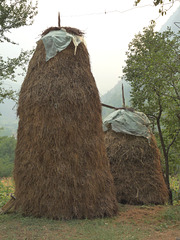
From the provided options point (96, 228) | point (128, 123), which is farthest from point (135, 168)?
point (96, 228)

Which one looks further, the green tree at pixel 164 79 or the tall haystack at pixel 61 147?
the green tree at pixel 164 79

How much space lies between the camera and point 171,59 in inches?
305

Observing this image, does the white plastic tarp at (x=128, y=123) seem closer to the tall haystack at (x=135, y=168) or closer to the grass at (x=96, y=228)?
the tall haystack at (x=135, y=168)

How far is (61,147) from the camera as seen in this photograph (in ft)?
19.1

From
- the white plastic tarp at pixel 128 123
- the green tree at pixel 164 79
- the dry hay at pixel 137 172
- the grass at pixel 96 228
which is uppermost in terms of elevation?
the green tree at pixel 164 79

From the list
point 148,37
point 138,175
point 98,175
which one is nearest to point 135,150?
point 138,175

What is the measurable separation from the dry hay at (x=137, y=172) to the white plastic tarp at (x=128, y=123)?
193 millimetres

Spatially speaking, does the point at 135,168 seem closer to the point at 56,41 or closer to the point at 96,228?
the point at 96,228

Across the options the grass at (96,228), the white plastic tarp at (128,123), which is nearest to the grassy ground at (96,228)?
the grass at (96,228)

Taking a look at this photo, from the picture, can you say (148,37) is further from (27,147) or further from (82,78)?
(27,147)

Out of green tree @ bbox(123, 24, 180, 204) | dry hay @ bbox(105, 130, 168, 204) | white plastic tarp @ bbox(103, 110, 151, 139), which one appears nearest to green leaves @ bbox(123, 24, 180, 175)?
green tree @ bbox(123, 24, 180, 204)

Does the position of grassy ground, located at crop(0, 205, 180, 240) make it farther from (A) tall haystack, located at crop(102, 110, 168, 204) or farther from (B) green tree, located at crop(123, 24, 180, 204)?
(B) green tree, located at crop(123, 24, 180, 204)

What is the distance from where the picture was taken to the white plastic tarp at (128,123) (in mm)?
8391

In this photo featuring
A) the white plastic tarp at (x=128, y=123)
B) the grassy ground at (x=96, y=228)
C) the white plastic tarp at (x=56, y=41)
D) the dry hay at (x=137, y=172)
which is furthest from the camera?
the white plastic tarp at (x=128, y=123)
